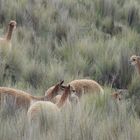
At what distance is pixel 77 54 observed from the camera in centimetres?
1034

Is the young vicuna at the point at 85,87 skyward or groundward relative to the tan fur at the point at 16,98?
groundward

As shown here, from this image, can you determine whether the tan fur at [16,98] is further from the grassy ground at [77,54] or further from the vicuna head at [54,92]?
the grassy ground at [77,54]

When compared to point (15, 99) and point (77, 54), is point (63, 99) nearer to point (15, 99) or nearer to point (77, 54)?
point (15, 99)

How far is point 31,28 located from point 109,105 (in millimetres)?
5559

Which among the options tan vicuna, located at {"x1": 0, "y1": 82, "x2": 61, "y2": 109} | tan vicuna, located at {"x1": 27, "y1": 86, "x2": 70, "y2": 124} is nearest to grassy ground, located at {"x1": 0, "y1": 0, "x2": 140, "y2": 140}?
tan vicuna, located at {"x1": 27, "y1": 86, "x2": 70, "y2": 124}

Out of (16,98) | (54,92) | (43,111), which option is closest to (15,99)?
(16,98)

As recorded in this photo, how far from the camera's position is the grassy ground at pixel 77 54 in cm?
537

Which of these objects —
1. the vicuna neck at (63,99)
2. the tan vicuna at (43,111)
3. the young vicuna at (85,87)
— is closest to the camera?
the tan vicuna at (43,111)

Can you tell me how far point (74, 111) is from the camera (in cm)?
576

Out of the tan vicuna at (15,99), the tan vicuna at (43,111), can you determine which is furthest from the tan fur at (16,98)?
the tan vicuna at (43,111)

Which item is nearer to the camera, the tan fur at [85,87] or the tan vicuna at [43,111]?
the tan vicuna at [43,111]

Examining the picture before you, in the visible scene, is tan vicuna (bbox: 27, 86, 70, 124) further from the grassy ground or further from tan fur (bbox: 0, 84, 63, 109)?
tan fur (bbox: 0, 84, 63, 109)

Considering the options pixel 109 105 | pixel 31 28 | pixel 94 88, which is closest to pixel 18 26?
pixel 31 28

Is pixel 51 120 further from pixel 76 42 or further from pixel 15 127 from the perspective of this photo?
pixel 76 42
